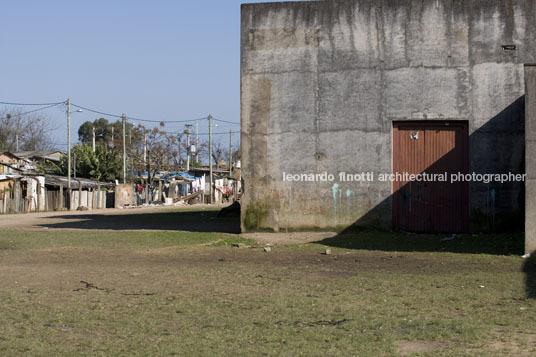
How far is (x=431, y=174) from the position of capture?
58.2ft

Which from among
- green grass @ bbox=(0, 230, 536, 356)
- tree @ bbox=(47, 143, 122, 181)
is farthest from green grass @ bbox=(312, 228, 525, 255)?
tree @ bbox=(47, 143, 122, 181)

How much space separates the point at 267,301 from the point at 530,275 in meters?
4.49

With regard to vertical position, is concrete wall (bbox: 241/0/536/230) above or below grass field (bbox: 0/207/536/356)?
above

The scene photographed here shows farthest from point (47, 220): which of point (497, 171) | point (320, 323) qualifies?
point (320, 323)

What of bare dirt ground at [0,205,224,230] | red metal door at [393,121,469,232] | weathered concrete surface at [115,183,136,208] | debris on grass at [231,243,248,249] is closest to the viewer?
debris on grass at [231,243,248,249]

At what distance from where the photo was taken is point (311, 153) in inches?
711

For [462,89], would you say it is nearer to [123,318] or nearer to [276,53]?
[276,53]

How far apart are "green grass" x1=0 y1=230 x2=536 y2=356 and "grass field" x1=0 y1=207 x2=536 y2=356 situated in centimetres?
2

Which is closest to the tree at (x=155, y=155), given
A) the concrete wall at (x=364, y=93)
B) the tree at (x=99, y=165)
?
the tree at (x=99, y=165)

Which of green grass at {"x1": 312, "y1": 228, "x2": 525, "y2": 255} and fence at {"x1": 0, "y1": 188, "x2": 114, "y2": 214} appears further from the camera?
fence at {"x1": 0, "y1": 188, "x2": 114, "y2": 214}

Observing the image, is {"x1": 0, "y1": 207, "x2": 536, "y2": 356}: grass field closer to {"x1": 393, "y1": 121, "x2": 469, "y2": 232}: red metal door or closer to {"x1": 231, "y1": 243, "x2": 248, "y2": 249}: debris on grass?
{"x1": 231, "y1": 243, "x2": 248, "y2": 249}: debris on grass

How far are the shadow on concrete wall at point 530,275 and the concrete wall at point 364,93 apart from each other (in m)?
5.15

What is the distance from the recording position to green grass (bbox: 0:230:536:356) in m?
6.22

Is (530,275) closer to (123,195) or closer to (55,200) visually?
(55,200)
